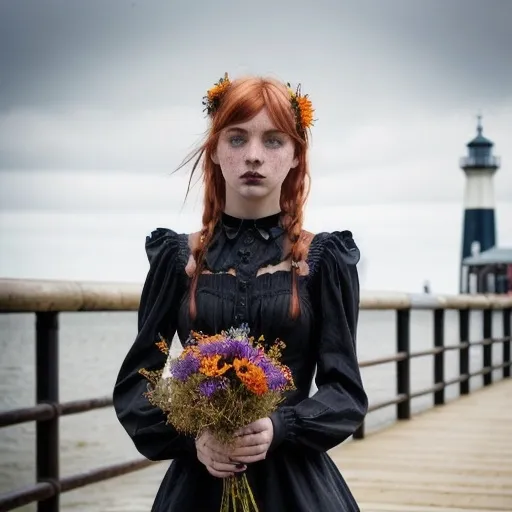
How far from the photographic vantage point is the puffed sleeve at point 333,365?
225cm

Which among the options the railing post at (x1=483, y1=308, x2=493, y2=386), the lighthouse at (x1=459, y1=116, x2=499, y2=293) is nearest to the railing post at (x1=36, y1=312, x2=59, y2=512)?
the railing post at (x1=483, y1=308, x2=493, y2=386)

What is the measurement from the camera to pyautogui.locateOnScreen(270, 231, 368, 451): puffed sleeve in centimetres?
225

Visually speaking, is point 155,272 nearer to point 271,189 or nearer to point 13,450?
Answer: point 271,189

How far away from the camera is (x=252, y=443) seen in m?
2.11

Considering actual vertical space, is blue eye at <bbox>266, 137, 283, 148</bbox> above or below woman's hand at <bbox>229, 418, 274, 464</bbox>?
above

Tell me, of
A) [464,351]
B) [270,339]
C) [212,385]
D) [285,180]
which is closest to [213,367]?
[212,385]

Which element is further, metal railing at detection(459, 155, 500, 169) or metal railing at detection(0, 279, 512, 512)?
metal railing at detection(459, 155, 500, 169)

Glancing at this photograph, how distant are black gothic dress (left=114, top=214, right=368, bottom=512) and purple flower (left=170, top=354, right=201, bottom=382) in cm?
22

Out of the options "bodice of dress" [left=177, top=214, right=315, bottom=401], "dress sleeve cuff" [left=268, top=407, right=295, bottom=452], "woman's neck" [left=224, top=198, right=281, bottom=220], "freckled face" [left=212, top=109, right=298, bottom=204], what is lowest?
"dress sleeve cuff" [left=268, top=407, right=295, bottom=452]

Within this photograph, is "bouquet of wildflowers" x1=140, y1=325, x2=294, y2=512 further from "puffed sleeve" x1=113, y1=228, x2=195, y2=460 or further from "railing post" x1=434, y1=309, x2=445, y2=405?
"railing post" x1=434, y1=309, x2=445, y2=405

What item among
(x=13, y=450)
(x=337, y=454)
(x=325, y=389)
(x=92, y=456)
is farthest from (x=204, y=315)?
(x=92, y=456)

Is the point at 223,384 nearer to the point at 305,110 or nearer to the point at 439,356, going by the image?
the point at 305,110

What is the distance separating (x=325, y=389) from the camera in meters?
2.30

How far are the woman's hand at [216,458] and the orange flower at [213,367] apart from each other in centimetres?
15
